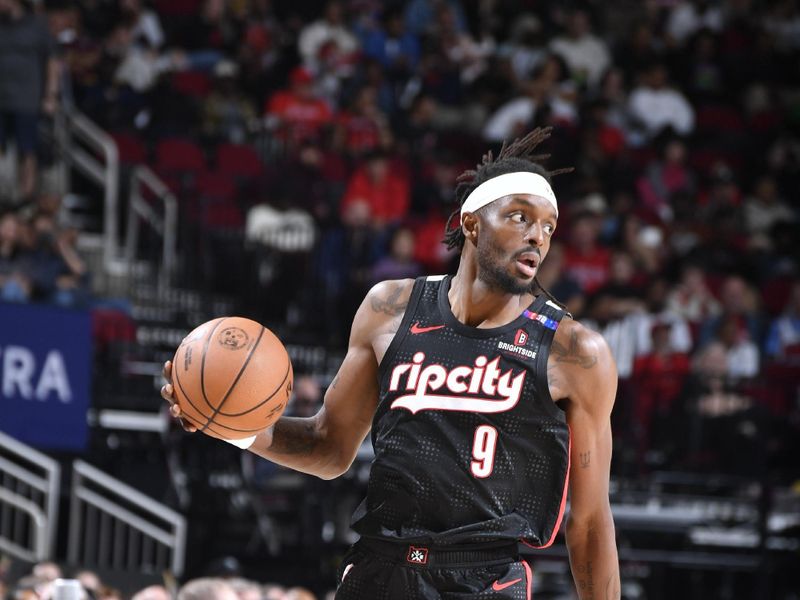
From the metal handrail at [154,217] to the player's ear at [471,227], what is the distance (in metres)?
7.90

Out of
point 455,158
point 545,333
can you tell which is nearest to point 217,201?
point 455,158

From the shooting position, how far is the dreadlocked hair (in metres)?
4.42

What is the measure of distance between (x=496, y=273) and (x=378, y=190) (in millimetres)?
9387

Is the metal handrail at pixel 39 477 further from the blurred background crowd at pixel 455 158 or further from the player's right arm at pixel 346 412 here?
the player's right arm at pixel 346 412

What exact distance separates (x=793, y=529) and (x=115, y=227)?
6.32m

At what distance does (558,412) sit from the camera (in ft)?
13.6

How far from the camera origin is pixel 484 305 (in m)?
4.31

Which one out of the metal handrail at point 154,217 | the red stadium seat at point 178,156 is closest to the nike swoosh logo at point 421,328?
the metal handrail at point 154,217

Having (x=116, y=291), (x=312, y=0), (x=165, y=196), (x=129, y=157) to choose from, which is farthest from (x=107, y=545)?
(x=312, y=0)

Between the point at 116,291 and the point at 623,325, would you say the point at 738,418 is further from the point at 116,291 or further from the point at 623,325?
the point at 116,291

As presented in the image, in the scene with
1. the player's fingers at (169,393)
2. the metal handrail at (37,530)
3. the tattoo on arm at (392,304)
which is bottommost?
the metal handrail at (37,530)

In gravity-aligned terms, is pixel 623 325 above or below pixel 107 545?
above

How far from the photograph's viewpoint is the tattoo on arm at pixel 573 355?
4164 mm

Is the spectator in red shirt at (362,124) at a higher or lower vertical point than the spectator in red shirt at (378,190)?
higher
